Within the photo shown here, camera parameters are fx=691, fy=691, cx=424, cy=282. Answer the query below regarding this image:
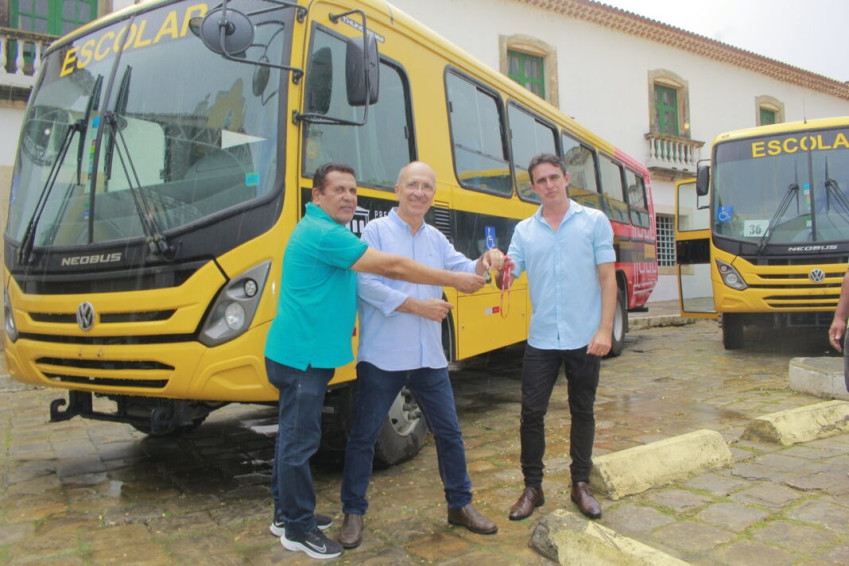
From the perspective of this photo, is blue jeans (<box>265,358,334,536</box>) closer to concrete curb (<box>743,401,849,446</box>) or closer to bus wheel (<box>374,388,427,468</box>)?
bus wheel (<box>374,388,427,468</box>)

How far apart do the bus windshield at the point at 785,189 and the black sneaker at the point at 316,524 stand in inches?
282

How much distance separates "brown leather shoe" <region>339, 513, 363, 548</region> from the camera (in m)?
3.09

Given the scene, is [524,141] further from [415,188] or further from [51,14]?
[51,14]

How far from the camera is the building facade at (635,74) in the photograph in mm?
15469

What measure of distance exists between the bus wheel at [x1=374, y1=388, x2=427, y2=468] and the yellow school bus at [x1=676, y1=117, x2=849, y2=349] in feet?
18.8

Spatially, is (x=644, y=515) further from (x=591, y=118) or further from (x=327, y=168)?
(x=591, y=118)

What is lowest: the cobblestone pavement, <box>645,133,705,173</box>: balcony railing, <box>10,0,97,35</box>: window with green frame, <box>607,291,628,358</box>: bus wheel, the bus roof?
the cobblestone pavement

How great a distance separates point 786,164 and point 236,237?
789cm

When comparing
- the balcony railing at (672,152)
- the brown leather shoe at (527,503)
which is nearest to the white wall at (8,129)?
the brown leather shoe at (527,503)

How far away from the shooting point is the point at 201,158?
3672 millimetres

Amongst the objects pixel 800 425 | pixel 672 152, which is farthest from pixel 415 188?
pixel 672 152

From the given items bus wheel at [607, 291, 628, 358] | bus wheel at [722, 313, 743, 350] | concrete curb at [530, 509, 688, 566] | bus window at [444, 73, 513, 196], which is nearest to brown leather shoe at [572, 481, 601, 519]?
concrete curb at [530, 509, 688, 566]

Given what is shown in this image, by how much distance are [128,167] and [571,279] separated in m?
2.45

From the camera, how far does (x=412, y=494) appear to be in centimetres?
382
